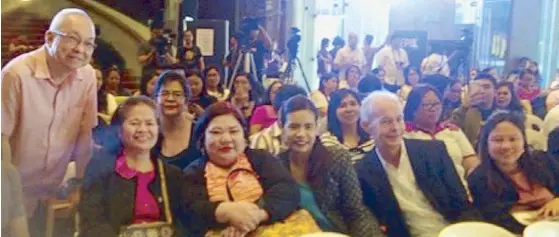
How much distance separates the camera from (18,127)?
4.80 ft

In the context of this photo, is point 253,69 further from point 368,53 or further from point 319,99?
point 368,53

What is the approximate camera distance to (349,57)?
5.57ft

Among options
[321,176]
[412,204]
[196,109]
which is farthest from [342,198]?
[196,109]

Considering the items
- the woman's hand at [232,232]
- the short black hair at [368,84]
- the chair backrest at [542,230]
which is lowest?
the chair backrest at [542,230]

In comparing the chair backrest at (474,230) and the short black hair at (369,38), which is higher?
the short black hair at (369,38)

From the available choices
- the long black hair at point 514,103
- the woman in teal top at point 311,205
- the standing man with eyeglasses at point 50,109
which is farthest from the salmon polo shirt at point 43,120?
the long black hair at point 514,103

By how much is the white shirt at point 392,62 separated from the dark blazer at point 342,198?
0.19 metres

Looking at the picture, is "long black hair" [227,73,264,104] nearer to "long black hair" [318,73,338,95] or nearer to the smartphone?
"long black hair" [318,73,338,95]

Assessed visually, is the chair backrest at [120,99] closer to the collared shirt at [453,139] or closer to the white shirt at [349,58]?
the white shirt at [349,58]

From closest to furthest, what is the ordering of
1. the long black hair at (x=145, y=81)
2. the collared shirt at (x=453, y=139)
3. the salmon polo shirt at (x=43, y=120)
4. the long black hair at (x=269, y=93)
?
the salmon polo shirt at (x=43, y=120), the long black hair at (x=145, y=81), the long black hair at (x=269, y=93), the collared shirt at (x=453, y=139)

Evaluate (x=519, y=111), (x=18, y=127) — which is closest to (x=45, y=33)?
(x=18, y=127)

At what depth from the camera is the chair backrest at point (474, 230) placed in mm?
1681

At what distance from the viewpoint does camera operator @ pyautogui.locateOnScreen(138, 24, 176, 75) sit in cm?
154

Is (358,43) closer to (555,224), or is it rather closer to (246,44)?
(246,44)
